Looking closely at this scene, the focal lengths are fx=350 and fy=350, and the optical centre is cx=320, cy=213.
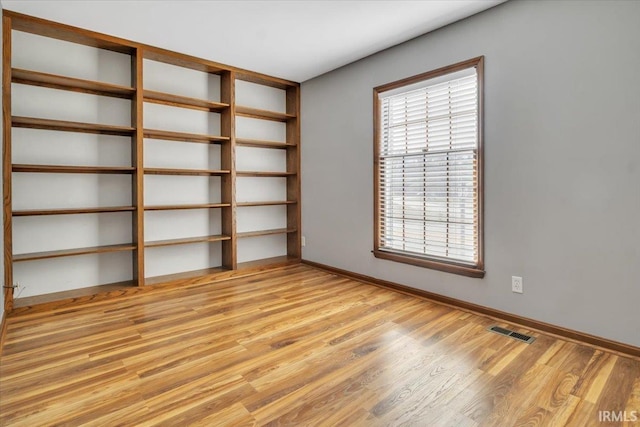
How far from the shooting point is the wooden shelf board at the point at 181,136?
11.8 feet

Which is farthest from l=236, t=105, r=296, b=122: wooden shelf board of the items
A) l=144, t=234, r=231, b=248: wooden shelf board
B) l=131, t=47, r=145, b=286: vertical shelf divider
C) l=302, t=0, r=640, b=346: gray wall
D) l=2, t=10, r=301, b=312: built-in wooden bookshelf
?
l=302, t=0, r=640, b=346: gray wall

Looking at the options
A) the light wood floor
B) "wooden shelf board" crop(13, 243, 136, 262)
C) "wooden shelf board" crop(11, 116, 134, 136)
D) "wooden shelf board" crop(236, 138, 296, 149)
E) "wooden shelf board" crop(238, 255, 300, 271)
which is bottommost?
the light wood floor

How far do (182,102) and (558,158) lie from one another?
3.63 meters

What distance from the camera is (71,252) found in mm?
3123

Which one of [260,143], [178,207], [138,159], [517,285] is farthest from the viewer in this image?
[260,143]

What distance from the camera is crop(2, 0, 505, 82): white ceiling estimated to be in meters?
2.71

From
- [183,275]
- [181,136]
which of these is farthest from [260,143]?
[183,275]

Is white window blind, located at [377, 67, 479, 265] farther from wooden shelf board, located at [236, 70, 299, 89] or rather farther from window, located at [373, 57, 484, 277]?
wooden shelf board, located at [236, 70, 299, 89]

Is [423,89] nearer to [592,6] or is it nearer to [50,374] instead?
[592,6]

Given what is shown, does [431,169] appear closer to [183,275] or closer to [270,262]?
[270,262]

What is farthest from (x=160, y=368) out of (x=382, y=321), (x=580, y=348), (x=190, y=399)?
(x=580, y=348)

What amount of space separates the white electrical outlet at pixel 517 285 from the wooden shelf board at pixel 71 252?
3433mm

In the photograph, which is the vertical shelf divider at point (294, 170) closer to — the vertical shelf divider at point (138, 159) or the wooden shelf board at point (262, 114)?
the wooden shelf board at point (262, 114)

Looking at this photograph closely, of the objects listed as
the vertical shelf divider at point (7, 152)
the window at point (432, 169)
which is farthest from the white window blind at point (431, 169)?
the vertical shelf divider at point (7, 152)
